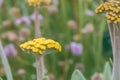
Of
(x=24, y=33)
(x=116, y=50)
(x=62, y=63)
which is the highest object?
(x=116, y=50)

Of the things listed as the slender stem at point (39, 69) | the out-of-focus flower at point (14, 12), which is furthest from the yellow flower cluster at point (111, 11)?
the out-of-focus flower at point (14, 12)

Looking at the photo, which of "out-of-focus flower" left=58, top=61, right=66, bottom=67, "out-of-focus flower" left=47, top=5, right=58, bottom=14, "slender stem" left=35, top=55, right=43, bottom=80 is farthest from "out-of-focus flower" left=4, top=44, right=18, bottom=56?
"slender stem" left=35, top=55, right=43, bottom=80

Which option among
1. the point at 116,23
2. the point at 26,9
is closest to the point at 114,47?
the point at 116,23

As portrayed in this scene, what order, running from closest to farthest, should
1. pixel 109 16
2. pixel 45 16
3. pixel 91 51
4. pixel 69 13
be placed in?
1. pixel 109 16
2. pixel 91 51
3. pixel 45 16
4. pixel 69 13

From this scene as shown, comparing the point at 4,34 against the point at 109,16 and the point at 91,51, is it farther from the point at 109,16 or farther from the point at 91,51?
A: the point at 109,16

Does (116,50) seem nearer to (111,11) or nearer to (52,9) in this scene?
(111,11)

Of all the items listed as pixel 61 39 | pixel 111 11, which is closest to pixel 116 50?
pixel 111 11

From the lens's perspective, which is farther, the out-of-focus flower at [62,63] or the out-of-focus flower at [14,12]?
the out-of-focus flower at [14,12]

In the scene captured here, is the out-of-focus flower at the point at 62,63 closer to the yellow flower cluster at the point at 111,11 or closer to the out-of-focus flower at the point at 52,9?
the out-of-focus flower at the point at 52,9
